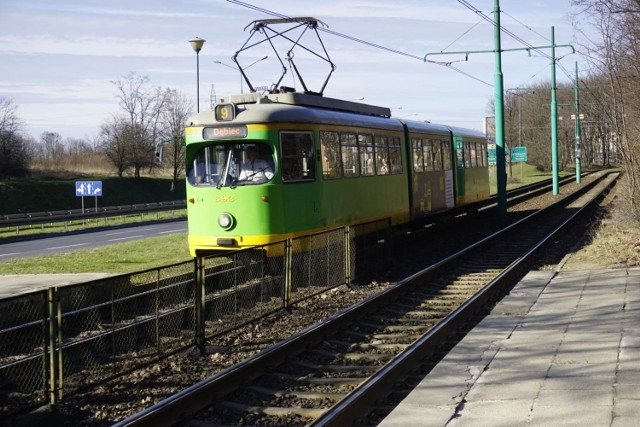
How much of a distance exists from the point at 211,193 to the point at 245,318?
431 cm

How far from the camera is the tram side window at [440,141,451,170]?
25.4 meters

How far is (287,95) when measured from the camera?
1600 cm

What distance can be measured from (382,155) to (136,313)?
1084 cm

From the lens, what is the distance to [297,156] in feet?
50.6

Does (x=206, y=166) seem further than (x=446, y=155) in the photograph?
No

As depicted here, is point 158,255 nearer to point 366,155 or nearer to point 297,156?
point 366,155

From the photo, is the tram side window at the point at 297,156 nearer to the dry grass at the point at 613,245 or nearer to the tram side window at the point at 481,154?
the dry grass at the point at 613,245

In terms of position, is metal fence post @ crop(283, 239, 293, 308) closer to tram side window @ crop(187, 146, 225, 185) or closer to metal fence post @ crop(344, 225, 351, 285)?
metal fence post @ crop(344, 225, 351, 285)

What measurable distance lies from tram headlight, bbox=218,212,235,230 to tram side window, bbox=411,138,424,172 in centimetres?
812

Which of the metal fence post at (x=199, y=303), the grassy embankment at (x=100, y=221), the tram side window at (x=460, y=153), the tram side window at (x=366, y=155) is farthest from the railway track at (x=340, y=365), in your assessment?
the tram side window at (x=460, y=153)

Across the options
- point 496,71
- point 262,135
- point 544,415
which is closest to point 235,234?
point 262,135

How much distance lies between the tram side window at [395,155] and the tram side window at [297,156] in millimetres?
4893

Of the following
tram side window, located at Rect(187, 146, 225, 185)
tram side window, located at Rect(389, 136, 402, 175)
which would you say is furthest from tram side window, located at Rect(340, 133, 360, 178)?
tram side window, located at Rect(187, 146, 225, 185)

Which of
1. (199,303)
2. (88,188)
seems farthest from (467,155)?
(88,188)
